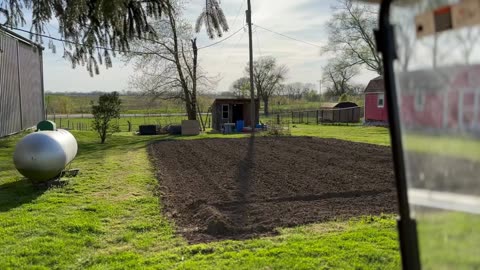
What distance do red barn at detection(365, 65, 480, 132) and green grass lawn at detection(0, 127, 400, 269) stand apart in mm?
2690

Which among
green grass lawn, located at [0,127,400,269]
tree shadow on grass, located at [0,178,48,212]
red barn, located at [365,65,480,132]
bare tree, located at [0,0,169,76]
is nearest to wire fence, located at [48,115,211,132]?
tree shadow on grass, located at [0,178,48,212]

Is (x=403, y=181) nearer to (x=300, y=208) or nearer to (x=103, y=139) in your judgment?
(x=300, y=208)

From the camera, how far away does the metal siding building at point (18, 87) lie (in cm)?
1803

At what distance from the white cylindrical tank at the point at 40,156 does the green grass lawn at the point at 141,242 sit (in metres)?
0.58

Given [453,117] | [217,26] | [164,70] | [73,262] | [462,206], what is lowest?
[73,262]

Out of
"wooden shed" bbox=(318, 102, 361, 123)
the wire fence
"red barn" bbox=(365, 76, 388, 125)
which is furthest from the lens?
"wooden shed" bbox=(318, 102, 361, 123)

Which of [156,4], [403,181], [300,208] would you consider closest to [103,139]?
[300,208]

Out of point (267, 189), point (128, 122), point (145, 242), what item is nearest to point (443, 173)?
point (145, 242)

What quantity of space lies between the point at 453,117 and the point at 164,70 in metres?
29.0

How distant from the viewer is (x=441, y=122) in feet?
3.74

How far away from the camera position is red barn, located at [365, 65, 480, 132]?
106cm

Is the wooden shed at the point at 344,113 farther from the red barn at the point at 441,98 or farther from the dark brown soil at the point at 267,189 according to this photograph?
the red barn at the point at 441,98

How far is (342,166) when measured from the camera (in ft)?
33.2

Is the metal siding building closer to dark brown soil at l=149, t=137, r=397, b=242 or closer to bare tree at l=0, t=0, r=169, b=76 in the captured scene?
dark brown soil at l=149, t=137, r=397, b=242
